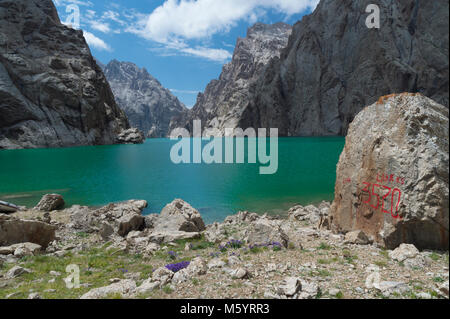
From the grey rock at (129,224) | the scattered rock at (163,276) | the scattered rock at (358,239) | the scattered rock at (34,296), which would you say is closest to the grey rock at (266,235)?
the scattered rock at (358,239)

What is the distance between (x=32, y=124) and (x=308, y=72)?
173 m

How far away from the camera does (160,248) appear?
12719mm

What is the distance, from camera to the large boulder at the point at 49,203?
24.0 meters

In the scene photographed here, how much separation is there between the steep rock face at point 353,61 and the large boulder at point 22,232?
160m

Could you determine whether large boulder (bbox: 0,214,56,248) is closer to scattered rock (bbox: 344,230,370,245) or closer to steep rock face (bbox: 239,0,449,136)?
scattered rock (bbox: 344,230,370,245)

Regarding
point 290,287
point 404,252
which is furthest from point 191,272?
point 404,252

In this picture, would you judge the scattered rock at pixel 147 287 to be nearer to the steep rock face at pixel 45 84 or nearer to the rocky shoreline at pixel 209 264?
the rocky shoreline at pixel 209 264

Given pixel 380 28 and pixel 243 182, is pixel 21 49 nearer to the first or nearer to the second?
pixel 243 182

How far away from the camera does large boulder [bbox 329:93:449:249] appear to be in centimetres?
896

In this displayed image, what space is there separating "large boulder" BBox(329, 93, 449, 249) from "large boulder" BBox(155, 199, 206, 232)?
9.23 meters

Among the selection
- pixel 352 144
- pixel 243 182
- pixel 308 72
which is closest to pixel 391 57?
pixel 308 72

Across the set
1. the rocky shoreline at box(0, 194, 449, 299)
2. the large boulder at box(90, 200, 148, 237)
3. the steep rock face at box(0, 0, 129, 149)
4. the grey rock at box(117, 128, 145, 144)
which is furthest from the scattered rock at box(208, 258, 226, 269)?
the grey rock at box(117, 128, 145, 144)
